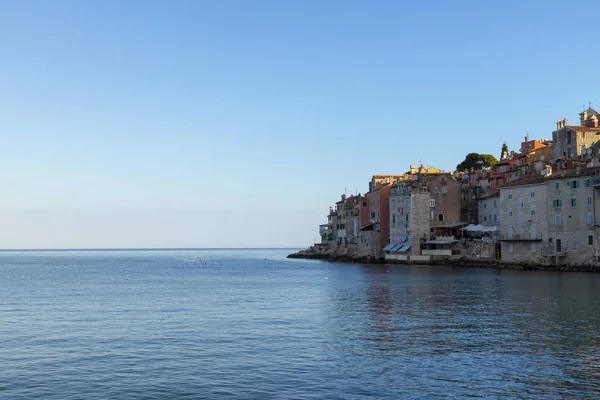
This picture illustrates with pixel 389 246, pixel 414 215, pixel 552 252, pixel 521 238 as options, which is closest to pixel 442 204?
pixel 414 215

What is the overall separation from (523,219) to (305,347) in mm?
A: 71367

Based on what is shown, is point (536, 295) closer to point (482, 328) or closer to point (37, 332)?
point (482, 328)

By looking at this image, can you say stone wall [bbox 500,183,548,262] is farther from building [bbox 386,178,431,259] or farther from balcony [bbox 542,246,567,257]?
building [bbox 386,178,431,259]

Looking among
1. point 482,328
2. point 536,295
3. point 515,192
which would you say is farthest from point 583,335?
point 515,192

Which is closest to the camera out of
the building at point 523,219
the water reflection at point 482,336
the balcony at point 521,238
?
the water reflection at point 482,336

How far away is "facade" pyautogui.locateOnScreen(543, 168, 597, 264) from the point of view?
269 feet

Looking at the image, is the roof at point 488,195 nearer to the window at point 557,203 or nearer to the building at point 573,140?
the building at point 573,140

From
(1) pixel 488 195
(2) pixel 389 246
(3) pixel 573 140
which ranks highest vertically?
(3) pixel 573 140

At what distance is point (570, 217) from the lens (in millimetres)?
84812

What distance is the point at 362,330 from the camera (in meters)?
35.2

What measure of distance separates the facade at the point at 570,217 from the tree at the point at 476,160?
66.3 meters

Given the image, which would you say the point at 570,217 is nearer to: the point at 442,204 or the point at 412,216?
the point at 442,204

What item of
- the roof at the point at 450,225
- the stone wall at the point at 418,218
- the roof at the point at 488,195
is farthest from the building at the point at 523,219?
the stone wall at the point at 418,218

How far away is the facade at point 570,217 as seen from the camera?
3231 inches
